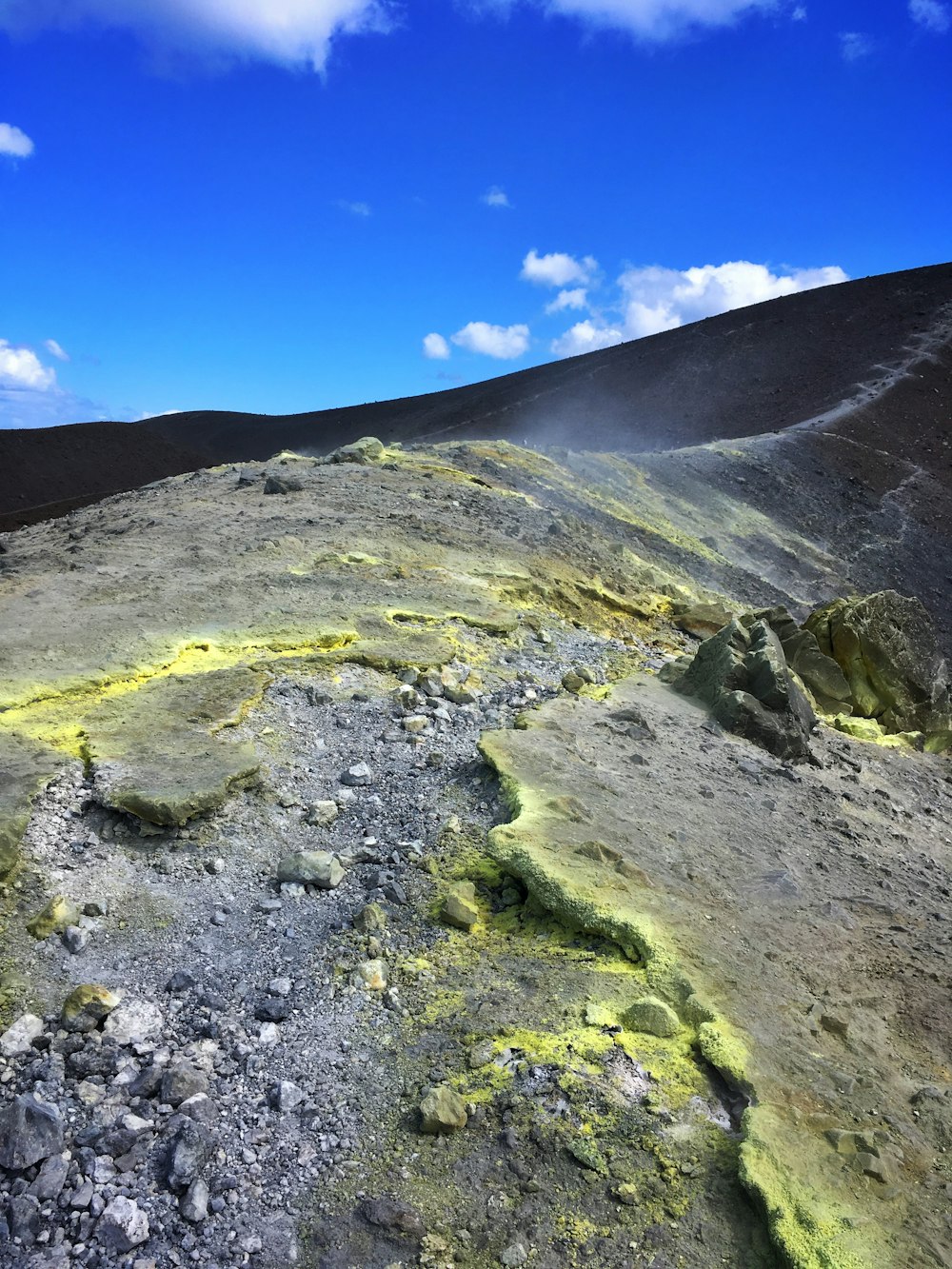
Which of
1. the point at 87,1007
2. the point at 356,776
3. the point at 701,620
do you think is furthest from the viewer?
the point at 701,620

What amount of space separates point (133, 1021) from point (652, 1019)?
1.94 meters

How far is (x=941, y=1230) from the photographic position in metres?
2.80

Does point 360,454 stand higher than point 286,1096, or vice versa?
point 360,454

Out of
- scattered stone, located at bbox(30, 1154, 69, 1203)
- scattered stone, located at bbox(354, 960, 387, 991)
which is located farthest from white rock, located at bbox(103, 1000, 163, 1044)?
scattered stone, located at bbox(354, 960, 387, 991)

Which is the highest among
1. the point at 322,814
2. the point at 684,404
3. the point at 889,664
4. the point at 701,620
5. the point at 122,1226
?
the point at 684,404

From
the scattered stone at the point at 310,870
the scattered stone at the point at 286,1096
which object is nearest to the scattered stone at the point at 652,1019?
the scattered stone at the point at 286,1096

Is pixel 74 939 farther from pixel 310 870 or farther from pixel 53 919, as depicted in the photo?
pixel 310 870

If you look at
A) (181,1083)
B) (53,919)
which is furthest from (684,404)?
(181,1083)

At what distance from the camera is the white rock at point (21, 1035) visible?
3.21 meters

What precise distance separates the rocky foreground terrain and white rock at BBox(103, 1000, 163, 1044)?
1 cm

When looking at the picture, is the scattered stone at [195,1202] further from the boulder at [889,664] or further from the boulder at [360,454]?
the boulder at [360,454]

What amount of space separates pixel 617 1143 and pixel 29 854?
2696 millimetres

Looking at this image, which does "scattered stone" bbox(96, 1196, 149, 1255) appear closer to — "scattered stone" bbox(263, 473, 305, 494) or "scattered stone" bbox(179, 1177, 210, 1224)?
"scattered stone" bbox(179, 1177, 210, 1224)

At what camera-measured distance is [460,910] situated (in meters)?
4.11
